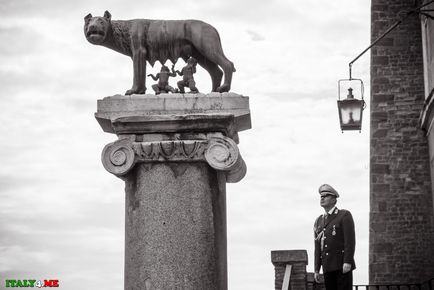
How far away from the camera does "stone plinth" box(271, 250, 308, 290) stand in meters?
15.8

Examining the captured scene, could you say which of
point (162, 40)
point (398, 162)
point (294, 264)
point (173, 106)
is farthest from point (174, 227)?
point (398, 162)

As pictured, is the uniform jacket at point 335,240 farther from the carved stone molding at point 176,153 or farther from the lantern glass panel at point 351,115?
the lantern glass panel at point 351,115

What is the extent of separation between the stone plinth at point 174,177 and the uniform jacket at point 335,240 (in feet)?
7.16

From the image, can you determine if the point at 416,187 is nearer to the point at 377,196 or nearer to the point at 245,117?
the point at 377,196

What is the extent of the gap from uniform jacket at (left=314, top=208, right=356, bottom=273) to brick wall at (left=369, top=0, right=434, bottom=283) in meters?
15.1

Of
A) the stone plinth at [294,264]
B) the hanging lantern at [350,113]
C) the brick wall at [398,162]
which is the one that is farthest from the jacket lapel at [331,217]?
the brick wall at [398,162]

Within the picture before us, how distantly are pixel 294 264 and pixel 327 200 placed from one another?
6.31 metres

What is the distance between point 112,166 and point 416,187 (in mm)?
18568

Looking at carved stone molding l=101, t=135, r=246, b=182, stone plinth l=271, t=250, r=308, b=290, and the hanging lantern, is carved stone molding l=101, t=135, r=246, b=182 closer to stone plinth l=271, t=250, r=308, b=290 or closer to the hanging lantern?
the hanging lantern

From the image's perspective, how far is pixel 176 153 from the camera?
7.53 meters

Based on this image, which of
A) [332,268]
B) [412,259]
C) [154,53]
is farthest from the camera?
[412,259]

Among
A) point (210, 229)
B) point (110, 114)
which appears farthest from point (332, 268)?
point (110, 114)

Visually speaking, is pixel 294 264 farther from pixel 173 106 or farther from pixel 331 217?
pixel 173 106

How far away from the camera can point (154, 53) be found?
7941 mm
